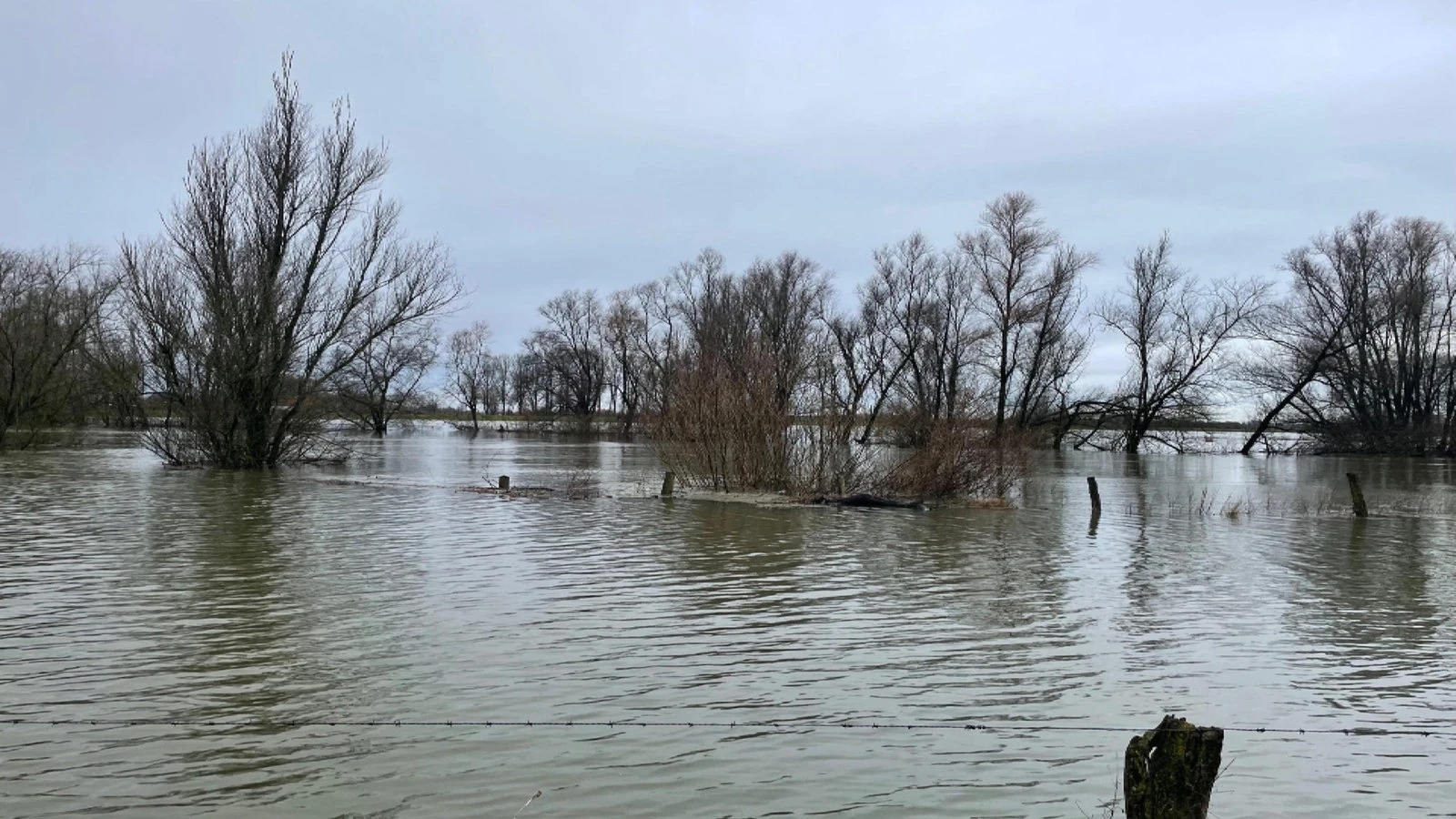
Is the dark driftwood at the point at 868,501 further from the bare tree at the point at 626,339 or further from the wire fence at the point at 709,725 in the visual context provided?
the bare tree at the point at 626,339

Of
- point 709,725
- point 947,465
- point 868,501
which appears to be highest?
point 947,465

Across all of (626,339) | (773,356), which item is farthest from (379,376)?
(773,356)

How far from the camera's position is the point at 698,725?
707cm

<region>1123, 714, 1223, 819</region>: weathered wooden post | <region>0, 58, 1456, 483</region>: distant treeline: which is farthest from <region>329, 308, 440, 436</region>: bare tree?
<region>1123, 714, 1223, 819</region>: weathered wooden post

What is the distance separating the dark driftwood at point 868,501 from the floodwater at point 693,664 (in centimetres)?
513

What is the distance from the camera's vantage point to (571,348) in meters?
98.0

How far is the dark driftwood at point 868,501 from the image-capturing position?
81.7 feet

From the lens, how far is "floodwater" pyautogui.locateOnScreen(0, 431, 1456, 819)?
5961 millimetres

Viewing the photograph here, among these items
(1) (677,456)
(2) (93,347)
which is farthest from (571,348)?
(1) (677,456)

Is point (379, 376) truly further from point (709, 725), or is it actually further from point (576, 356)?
point (709, 725)

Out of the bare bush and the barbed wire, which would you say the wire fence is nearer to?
the barbed wire

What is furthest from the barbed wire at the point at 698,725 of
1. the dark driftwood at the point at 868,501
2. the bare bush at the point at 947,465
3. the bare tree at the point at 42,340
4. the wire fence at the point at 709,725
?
the bare tree at the point at 42,340

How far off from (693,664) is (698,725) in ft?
5.76

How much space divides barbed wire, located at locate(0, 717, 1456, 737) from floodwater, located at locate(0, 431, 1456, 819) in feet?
0.25
